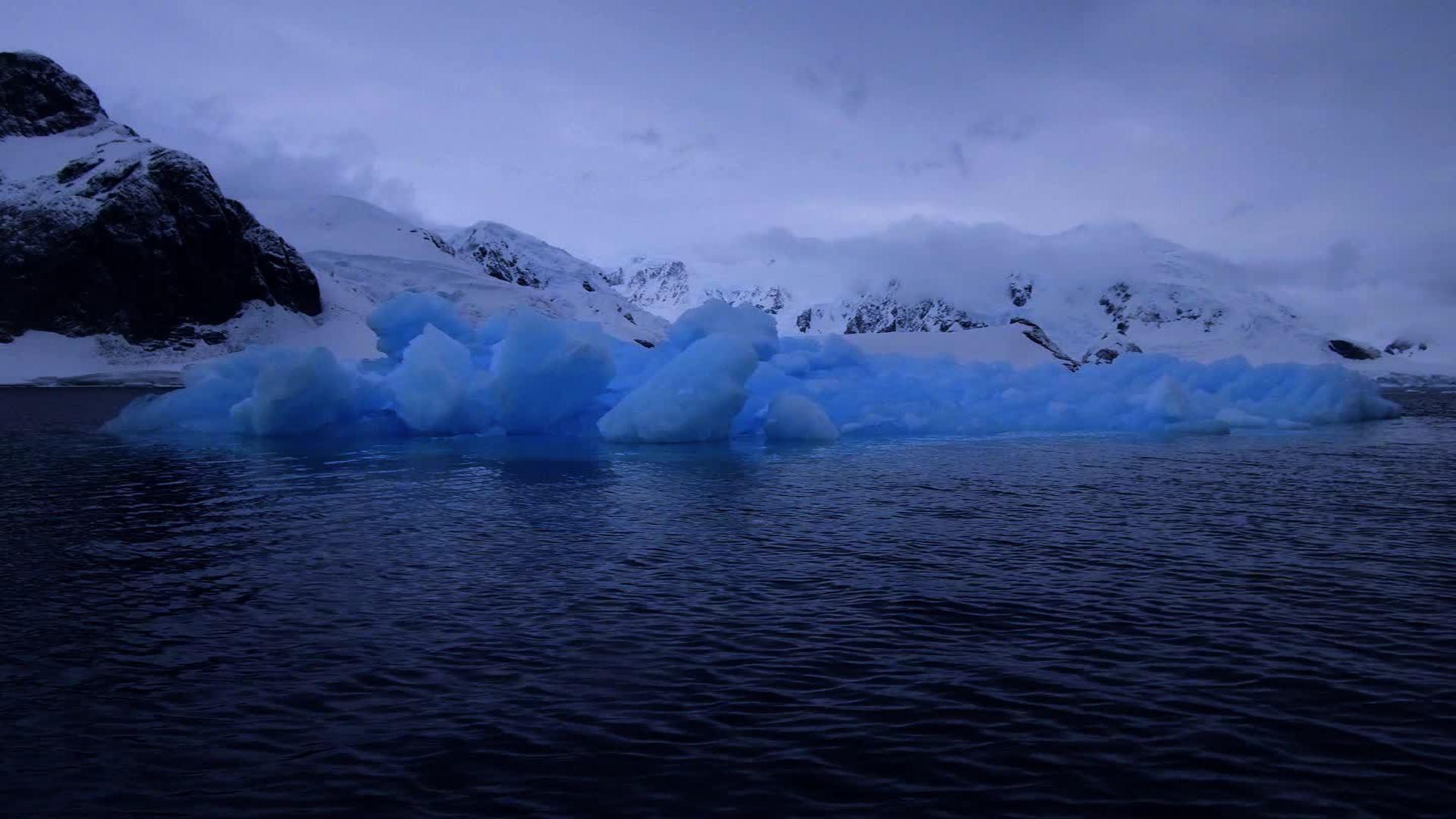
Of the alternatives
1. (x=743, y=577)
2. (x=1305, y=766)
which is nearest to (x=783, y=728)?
(x=1305, y=766)

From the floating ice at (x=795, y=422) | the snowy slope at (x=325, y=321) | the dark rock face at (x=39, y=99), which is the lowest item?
the floating ice at (x=795, y=422)

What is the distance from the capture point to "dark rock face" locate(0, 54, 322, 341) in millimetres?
126250

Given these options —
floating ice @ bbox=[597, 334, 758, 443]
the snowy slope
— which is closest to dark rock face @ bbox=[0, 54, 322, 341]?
the snowy slope

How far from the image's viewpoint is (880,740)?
326 inches

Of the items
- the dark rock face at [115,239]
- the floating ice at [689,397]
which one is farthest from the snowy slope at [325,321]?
the floating ice at [689,397]

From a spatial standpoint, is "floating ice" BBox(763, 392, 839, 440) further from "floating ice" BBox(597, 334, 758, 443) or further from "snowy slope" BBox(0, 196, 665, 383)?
"snowy slope" BBox(0, 196, 665, 383)

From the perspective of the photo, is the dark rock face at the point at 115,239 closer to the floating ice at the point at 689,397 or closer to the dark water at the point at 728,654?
the floating ice at the point at 689,397

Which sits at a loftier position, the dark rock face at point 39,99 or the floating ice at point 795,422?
the dark rock face at point 39,99

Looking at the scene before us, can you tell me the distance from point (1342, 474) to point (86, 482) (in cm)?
3273

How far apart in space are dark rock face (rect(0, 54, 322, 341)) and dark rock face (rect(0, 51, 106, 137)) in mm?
166

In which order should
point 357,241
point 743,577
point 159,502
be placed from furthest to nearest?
point 357,241 → point 159,502 → point 743,577

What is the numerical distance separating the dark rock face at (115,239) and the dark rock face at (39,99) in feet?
0.55

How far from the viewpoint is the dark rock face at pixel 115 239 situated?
126250mm

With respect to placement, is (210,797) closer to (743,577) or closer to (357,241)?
(743,577)
